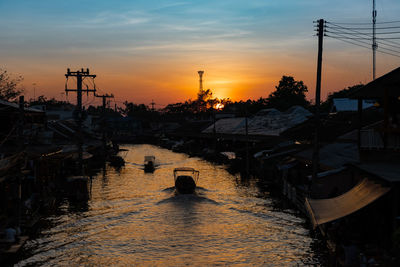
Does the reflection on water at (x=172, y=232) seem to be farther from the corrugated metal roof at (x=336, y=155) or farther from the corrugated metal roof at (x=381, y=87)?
the corrugated metal roof at (x=381, y=87)

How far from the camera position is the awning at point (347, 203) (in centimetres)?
1611

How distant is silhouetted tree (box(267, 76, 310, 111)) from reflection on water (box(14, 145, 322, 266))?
292 feet

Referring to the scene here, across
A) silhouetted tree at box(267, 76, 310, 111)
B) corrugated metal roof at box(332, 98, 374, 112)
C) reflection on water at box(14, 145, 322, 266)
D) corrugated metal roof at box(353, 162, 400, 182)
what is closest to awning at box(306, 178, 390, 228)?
corrugated metal roof at box(353, 162, 400, 182)

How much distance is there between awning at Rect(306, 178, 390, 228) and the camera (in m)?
16.1

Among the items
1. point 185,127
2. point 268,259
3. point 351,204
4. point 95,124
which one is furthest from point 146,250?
point 95,124

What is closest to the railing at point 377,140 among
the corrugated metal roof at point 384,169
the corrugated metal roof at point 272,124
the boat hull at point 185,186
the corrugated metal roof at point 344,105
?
the corrugated metal roof at point 384,169

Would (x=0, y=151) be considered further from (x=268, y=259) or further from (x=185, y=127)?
(x=185, y=127)

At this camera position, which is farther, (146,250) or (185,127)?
(185,127)

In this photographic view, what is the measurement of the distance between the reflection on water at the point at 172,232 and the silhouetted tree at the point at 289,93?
88941 millimetres

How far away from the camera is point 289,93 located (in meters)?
130

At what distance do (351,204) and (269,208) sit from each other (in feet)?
51.5

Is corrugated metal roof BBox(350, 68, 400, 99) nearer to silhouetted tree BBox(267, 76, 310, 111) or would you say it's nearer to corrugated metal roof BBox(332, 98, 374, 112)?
corrugated metal roof BBox(332, 98, 374, 112)

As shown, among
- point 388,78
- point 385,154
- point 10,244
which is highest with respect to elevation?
point 388,78

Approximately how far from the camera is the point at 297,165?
38406 mm
